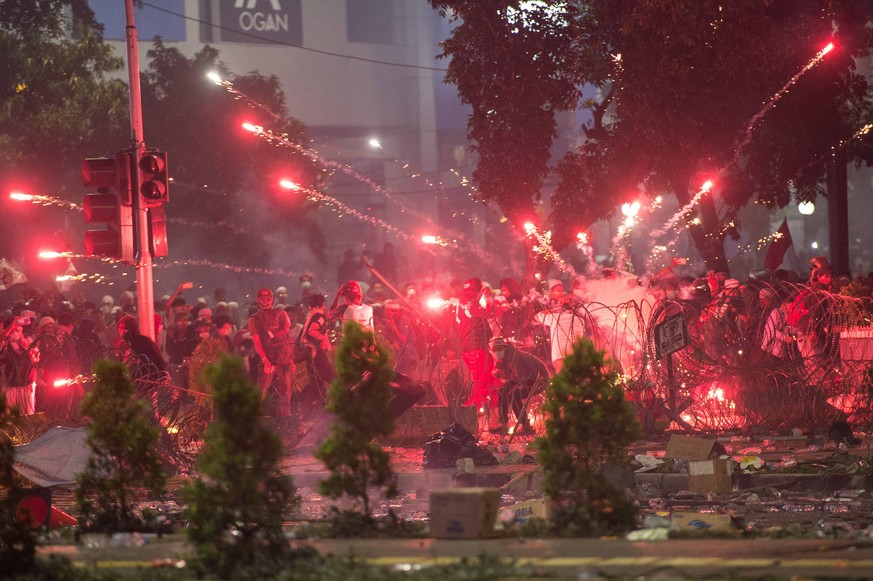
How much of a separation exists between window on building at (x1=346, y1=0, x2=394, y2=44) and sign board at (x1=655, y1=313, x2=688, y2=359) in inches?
2308

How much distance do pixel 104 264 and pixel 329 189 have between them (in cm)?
1814

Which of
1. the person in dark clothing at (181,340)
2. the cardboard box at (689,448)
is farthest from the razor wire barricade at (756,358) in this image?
the person in dark clothing at (181,340)

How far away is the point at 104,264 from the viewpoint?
157 ft

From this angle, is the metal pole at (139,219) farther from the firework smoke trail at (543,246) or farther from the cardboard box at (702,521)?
the firework smoke trail at (543,246)

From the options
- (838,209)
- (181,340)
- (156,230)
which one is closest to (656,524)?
(156,230)

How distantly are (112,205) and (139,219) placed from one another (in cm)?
34

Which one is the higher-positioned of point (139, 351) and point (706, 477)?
point (139, 351)

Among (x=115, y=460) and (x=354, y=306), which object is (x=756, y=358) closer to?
(x=354, y=306)

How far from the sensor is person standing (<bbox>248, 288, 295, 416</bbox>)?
691 inches

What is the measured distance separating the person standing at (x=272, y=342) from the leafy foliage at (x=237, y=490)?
30.5 feet

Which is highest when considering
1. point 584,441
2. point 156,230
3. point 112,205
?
point 112,205

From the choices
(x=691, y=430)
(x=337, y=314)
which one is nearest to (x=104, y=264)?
(x=337, y=314)

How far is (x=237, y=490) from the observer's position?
7820 mm

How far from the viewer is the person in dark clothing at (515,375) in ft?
52.0
